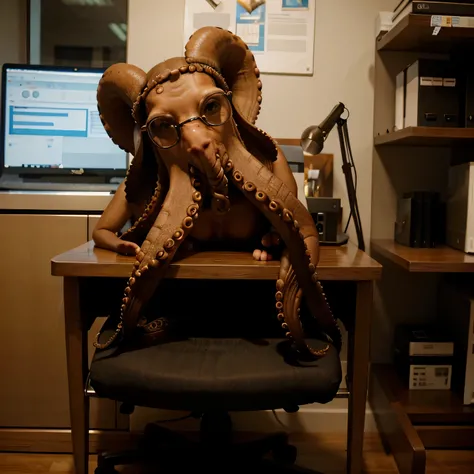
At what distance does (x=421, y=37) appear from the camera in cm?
165

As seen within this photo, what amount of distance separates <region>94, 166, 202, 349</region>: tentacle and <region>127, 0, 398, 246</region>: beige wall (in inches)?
32.7

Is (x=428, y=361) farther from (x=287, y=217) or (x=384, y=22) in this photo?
(x=384, y=22)

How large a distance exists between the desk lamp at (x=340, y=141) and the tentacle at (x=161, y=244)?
0.60 metres

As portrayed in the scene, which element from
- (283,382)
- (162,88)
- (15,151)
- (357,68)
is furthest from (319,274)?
(15,151)

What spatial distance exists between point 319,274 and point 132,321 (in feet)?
1.40

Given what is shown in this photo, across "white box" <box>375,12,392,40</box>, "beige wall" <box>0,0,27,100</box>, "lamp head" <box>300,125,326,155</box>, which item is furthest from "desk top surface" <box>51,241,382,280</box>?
"beige wall" <box>0,0,27,100</box>

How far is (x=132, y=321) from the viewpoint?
1112 mm

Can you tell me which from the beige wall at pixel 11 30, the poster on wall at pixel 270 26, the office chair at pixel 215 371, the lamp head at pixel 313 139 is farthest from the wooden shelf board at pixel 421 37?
the beige wall at pixel 11 30

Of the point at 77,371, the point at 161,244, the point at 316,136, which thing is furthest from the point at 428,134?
the point at 77,371

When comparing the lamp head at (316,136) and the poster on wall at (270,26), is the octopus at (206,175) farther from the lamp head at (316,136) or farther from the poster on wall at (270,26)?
the poster on wall at (270,26)

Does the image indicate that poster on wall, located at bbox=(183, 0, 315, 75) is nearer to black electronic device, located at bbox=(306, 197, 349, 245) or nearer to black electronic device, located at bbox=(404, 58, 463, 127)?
black electronic device, located at bbox=(404, 58, 463, 127)

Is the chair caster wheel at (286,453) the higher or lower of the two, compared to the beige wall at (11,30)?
lower

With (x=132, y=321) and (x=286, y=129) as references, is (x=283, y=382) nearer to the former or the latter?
(x=132, y=321)

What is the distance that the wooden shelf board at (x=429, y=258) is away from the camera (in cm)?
142
